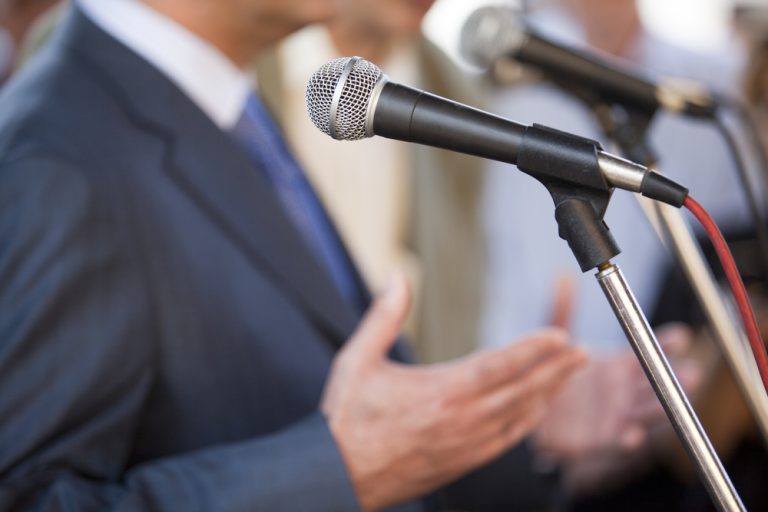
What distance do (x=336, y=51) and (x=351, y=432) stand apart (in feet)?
3.97

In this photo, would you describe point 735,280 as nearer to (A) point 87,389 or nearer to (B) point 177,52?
(A) point 87,389

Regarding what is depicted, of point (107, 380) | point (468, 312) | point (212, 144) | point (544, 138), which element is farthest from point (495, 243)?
point (544, 138)

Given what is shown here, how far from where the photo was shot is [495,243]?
2137mm

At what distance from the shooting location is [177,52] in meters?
1.10

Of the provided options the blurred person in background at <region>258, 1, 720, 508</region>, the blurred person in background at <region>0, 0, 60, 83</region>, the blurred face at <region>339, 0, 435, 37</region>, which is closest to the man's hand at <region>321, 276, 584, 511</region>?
the blurred face at <region>339, 0, 435, 37</region>

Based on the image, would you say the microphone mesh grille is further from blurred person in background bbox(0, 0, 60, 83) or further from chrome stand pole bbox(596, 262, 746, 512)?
blurred person in background bbox(0, 0, 60, 83)

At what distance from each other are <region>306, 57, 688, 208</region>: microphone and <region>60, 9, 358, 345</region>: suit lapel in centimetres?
43

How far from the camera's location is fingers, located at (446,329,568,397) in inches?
33.6

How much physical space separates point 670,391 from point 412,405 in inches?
14.7

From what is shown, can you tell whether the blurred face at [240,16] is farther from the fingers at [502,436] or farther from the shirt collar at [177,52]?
the fingers at [502,436]

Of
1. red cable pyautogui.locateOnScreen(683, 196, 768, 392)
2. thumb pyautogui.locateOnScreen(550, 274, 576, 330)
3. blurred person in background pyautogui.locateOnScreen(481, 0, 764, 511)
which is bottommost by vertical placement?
blurred person in background pyautogui.locateOnScreen(481, 0, 764, 511)

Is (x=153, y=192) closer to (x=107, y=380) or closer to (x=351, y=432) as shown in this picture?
(x=107, y=380)

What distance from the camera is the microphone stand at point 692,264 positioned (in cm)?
87

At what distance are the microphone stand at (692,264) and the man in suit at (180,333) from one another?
0.47ft
